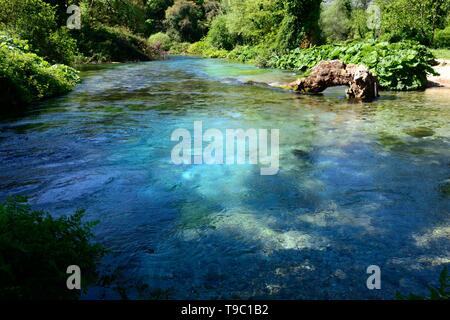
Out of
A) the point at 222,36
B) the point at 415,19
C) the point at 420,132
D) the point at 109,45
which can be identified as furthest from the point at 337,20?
the point at 420,132

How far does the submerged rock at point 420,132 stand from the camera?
8617 mm

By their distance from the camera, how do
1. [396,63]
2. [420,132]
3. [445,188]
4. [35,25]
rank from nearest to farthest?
[445,188] < [420,132] < [396,63] < [35,25]

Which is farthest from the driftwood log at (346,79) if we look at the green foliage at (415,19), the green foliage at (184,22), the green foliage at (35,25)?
the green foliage at (184,22)

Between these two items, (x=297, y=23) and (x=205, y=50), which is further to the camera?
(x=205, y=50)

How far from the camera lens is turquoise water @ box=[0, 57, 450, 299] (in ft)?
12.1

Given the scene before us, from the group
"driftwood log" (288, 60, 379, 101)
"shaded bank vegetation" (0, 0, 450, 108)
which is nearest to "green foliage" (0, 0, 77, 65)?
"shaded bank vegetation" (0, 0, 450, 108)

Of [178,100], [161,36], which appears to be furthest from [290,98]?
[161,36]

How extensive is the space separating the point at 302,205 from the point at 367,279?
67.6 inches

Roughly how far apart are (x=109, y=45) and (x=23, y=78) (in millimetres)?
23052

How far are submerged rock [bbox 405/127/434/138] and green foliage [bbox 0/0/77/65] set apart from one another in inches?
584

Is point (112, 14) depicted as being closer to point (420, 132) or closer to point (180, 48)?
point (180, 48)

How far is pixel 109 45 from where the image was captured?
3375cm

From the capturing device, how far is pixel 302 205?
205 inches

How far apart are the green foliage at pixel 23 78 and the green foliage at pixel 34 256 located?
952 cm
